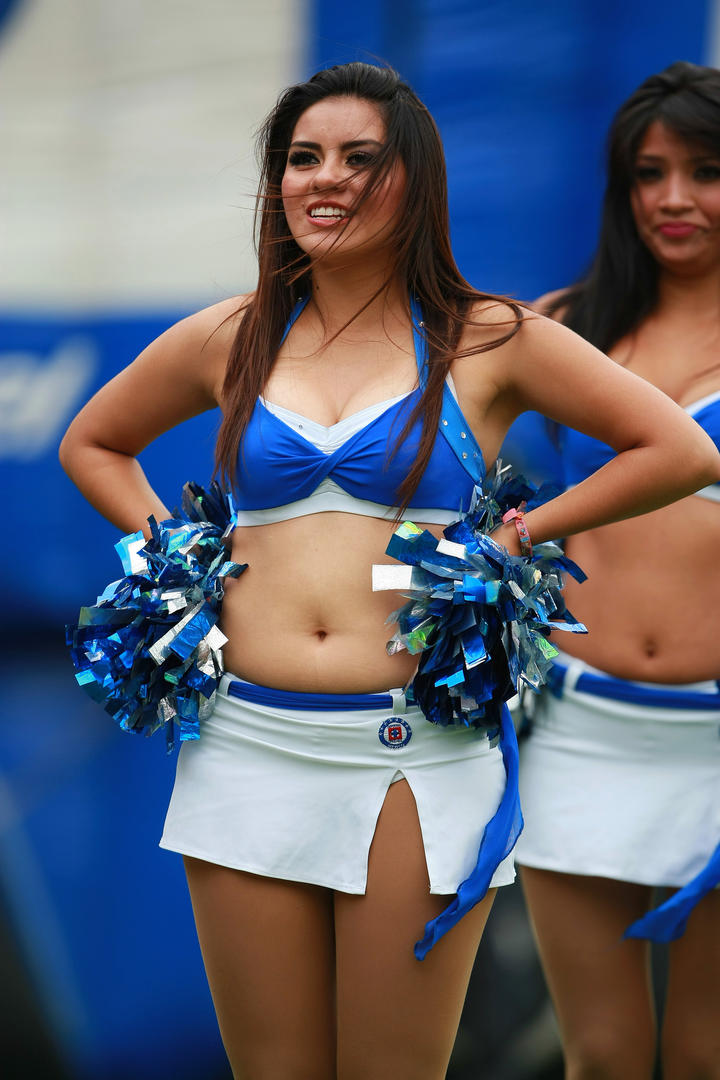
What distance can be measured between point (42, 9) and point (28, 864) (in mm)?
2024

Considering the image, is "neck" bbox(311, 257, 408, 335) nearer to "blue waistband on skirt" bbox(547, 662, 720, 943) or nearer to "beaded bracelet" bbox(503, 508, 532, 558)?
"beaded bracelet" bbox(503, 508, 532, 558)

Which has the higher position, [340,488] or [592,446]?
[340,488]

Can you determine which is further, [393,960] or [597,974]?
[597,974]

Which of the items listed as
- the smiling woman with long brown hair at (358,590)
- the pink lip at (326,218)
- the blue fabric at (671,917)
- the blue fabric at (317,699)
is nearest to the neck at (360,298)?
the smiling woman with long brown hair at (358,590)

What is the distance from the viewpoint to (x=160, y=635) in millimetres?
2166

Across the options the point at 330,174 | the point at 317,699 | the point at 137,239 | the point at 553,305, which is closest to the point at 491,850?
the point at 317,699

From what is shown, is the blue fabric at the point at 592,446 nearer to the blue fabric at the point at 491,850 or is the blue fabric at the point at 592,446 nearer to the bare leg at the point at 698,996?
the blue fabric at the point at 491,850

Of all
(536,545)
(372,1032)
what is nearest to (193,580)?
(536,545)

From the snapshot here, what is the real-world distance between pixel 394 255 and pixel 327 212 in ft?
0.43

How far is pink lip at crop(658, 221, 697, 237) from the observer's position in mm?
2746

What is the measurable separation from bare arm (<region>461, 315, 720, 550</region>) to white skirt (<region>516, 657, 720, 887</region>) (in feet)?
2.10

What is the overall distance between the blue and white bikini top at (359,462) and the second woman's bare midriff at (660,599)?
68 cm

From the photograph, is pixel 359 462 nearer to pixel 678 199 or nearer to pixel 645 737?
pixel 645 737

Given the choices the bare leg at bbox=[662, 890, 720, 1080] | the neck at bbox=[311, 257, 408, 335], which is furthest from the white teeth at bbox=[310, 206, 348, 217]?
the bare leg at bbox=[662, 890, 720, 1080]
